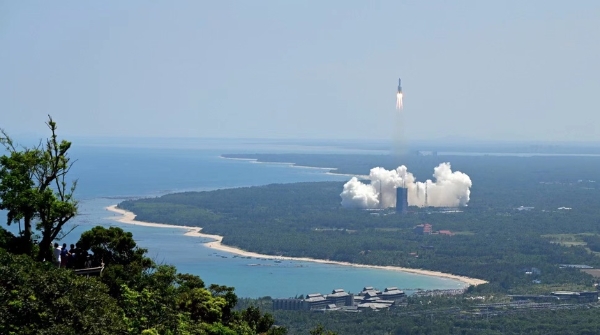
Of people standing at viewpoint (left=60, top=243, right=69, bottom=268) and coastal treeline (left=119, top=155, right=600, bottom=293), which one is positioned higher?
people standing at viewpoint (left=60, top=243, right=69, bottom=268)

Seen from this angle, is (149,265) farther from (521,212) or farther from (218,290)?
(521,212)

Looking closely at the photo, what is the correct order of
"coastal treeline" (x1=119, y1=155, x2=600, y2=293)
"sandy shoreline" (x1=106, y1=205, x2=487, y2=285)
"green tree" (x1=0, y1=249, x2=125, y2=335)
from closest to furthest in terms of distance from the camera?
"green tree" (x1=0, y1=249, x2=125, y2=335) → "sandy shoreline" (x1=106, y1=205, x2=487, y2=285) → "coastal treeline" (x1=119, y1=155, x2=600, y2=293)

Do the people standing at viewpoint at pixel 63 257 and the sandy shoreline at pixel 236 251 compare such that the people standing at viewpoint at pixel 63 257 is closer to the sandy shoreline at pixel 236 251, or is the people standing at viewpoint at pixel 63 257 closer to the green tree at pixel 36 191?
the green tree at pixel 36 191

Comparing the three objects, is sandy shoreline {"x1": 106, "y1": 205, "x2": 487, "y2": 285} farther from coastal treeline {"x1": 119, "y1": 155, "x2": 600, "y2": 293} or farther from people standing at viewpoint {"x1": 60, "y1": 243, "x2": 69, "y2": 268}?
people standing at viewpoint {"x1": 60, "y1": 243, "x2": 69, "y2": 268}

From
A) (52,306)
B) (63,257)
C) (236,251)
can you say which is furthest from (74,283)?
(236,251)

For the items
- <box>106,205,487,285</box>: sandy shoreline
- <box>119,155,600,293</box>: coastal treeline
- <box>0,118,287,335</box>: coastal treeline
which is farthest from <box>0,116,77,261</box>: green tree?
<box>106,205,487,285</box>: sandy shoreline

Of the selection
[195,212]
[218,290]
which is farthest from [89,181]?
[218,290]
